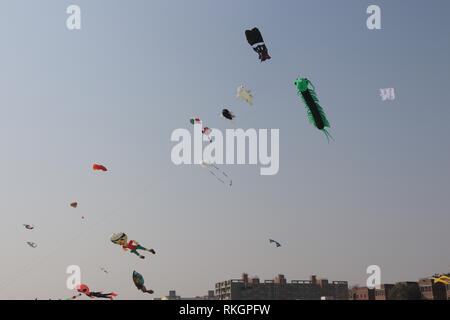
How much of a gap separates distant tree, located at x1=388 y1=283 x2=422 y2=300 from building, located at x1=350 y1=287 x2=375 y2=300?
7046 mm

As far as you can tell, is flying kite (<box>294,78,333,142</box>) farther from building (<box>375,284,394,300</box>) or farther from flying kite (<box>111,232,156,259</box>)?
building (<box>375,284,394,300</box>)

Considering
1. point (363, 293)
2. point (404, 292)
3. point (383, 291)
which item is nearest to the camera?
point (404, 292)

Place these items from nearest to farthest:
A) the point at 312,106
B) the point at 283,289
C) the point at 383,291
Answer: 1. the point at 312,106
2. the point at 383,291
3. the point at 283,289

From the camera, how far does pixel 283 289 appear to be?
A: 14750 cm

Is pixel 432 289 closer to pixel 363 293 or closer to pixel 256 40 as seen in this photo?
pixel 363 293

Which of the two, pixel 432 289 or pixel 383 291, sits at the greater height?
pixel 432 289

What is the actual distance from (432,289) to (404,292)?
24.0 feet

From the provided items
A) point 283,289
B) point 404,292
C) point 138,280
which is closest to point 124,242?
point 138,280

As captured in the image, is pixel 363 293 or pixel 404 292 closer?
pixel 404 292
